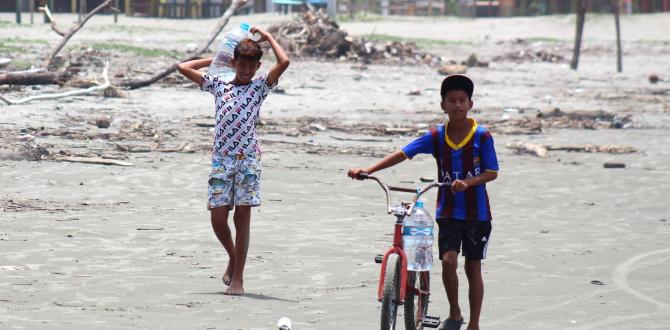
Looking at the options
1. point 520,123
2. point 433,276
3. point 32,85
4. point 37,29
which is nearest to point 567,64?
point 37,29

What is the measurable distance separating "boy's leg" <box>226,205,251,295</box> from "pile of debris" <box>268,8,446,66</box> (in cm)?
2462

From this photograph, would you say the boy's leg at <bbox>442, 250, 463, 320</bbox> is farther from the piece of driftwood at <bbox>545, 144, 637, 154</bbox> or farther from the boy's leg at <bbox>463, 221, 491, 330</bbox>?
the piece of driftwood at <bbox>545, 144, 637, 154</bbox>

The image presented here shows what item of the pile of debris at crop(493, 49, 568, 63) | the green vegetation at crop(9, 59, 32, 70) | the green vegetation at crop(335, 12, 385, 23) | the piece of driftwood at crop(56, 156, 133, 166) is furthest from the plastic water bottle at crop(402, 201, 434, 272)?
the green vegetation at crop(335, 12, 385, 23)

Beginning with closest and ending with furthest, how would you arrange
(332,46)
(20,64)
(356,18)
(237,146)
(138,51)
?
(237,146), (20,64), (138,51), (332,46), (356,18)

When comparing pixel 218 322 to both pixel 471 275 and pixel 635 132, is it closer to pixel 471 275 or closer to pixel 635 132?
pixel 471 275

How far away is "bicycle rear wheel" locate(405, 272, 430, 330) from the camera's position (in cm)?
621

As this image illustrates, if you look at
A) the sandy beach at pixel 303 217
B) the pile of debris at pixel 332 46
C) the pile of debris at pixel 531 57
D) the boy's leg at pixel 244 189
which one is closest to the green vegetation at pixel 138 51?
the sandy beach at pixel 303 217

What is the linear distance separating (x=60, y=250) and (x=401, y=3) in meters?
60.5

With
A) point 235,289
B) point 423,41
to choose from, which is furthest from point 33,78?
point 423,41

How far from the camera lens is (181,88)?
21.9 metres

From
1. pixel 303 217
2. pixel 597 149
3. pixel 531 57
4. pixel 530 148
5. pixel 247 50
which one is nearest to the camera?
pixel 247 50

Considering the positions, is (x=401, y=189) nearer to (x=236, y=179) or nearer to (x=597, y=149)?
(x=236, y=179)

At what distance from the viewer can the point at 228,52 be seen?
7.48m

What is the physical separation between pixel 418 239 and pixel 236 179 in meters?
1.56
